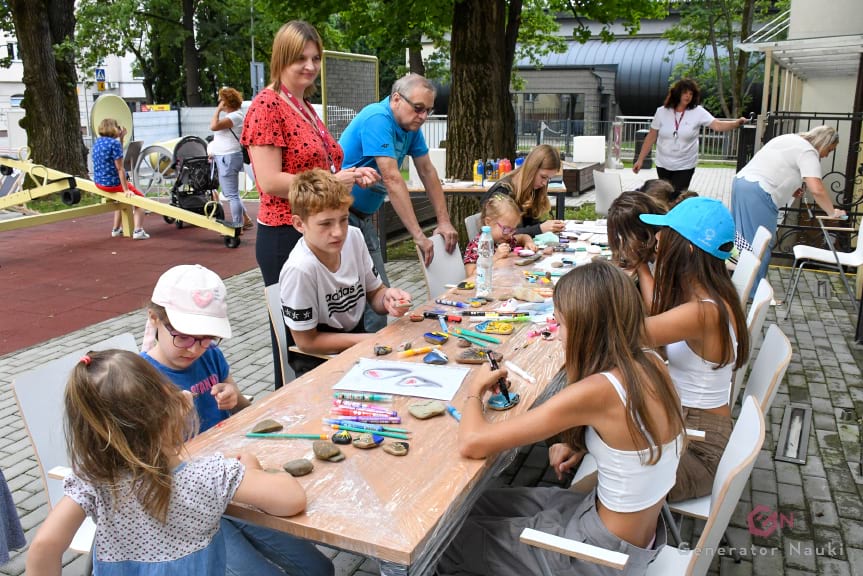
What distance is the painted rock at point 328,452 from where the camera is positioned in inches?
80.4

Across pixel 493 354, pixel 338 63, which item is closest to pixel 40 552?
pixel 493 354

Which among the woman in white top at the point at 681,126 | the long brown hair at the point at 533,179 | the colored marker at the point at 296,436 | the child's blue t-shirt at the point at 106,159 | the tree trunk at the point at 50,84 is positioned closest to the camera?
the colored marker at the point at 296,436

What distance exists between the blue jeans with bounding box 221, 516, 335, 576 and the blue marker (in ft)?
1.95

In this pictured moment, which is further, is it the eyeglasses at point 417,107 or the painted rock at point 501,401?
the eyeglasses at point 417,107

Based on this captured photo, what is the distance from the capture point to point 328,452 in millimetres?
2049

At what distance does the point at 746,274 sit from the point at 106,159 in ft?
27.3

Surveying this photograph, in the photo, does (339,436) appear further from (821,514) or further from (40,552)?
(821,514)

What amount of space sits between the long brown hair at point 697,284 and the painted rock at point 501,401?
2.91 ft

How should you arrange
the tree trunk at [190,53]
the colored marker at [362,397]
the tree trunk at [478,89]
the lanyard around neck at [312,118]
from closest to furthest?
1. the colored marker at [362,397]
2. the lanyard around neck at [312,118]
3. the tree trunk at [478,89]
4. the tree trunk at [190,53]

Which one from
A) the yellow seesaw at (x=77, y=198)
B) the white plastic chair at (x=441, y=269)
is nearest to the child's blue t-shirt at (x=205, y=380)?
the white plastic chair at (x=441, y=269)

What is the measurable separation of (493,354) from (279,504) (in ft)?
4.07

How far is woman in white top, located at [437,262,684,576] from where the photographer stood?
204 cm

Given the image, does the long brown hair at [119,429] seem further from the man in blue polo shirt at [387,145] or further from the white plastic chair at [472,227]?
the white plastic chair at [472,227]

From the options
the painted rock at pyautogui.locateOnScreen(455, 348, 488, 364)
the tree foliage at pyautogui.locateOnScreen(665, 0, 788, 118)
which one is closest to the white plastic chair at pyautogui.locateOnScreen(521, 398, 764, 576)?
the painted rock at pyautogui.locateOnScreen(455, 348, 488, 364)
